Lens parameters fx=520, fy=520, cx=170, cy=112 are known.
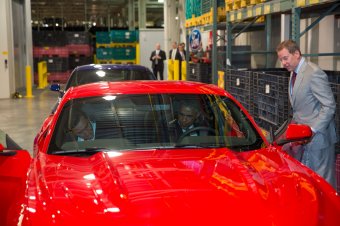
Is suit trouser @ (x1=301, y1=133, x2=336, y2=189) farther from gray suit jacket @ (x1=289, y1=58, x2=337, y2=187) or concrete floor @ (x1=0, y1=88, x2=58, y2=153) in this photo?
concrete floor @ (x1=0, y1=88, x2=58, y2=153)

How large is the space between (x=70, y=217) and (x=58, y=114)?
1571 millimetres

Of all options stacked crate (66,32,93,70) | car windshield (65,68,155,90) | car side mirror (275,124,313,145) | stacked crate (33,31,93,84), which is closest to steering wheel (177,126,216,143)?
car side mirror (275,124,313,145)

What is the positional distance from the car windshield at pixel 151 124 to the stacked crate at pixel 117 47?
23828mm

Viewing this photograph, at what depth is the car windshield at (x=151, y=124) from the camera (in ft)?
12.3

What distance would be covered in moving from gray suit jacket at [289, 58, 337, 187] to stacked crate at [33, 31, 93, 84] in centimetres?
2324

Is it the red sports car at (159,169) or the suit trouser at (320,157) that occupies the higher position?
the red sports car at (159,169)

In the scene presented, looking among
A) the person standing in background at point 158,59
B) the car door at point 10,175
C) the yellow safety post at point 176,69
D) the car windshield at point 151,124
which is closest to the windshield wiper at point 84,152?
the car windshield at point 151,124

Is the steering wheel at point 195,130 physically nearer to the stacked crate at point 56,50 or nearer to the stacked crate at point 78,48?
the stacked crate at point 56,50

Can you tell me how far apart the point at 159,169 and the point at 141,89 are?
1.12m

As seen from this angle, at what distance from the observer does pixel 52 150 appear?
3.67m

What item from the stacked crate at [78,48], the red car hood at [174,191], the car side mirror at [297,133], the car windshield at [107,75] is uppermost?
the stacked crate at [78,48]

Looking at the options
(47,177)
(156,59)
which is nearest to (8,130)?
(47,177)

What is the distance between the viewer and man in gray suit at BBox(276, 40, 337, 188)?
467cm

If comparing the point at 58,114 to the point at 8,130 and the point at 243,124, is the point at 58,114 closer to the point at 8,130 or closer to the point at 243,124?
the point at 243,124
